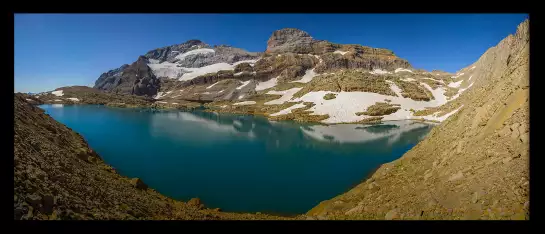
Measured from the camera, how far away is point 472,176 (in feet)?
23.4

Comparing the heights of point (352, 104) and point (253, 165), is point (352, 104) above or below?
above

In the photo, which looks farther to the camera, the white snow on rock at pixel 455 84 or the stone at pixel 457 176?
the white snow on rock at pixel 455 84

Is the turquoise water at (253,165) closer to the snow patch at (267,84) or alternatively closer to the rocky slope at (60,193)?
the rocky slope at (60,193)

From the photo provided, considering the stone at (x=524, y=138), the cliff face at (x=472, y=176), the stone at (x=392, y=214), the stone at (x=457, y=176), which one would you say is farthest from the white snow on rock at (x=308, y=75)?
the stone at (x=524, y=138)

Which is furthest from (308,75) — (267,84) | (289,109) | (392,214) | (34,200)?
(34,200)

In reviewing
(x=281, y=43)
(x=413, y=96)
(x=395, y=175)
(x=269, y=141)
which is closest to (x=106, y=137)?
(x=269, y=141)

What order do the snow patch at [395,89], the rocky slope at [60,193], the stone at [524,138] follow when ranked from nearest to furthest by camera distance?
the rocky slope at [60,193], the stone at [524,138], the snow patch at [395,89]

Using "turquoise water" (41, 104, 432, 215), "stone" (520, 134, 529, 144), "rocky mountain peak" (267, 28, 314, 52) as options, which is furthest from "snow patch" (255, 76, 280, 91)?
"stone" (520, 134, 529, 144)

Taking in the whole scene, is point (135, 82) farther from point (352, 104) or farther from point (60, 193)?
point (60, 193)

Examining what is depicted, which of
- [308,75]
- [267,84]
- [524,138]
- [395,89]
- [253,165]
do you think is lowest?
[253,165]

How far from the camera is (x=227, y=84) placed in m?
122

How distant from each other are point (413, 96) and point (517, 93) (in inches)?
2563

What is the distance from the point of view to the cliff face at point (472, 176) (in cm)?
579
